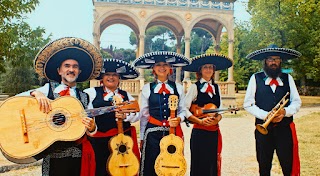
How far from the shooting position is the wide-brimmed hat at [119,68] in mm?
4136

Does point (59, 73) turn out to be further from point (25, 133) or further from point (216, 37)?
point (216, 37)

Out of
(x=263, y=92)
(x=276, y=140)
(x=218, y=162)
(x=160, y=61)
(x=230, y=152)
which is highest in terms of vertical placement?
(x=160, y=61)

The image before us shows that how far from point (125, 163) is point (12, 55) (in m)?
4.45

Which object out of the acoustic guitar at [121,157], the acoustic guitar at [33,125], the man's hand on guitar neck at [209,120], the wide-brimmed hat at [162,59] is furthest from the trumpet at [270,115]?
the acoustic guitar at [33,125]

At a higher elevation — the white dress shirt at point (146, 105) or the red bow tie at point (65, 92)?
the red bow tie at point (65, 92)

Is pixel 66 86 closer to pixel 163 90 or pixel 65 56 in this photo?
pixel 65 56

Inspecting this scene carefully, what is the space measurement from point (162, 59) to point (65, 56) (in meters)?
1.29

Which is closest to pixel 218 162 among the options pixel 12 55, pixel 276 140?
pixel 276 140

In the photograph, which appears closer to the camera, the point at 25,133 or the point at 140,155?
the point at 25,133

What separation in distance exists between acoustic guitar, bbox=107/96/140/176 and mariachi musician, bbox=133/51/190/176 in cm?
31

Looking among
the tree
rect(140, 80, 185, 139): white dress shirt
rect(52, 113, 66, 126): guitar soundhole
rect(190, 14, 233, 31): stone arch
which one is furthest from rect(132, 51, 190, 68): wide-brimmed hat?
rect(190, 14, 233, 31): stone arch

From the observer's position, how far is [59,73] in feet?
10.6

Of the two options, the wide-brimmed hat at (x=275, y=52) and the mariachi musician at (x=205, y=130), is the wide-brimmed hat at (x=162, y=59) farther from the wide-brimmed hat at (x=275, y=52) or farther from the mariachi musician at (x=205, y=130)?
the wide-brimmed hat at (x=275, y=52)

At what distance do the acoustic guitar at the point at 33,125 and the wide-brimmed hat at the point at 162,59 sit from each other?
1334 mm
